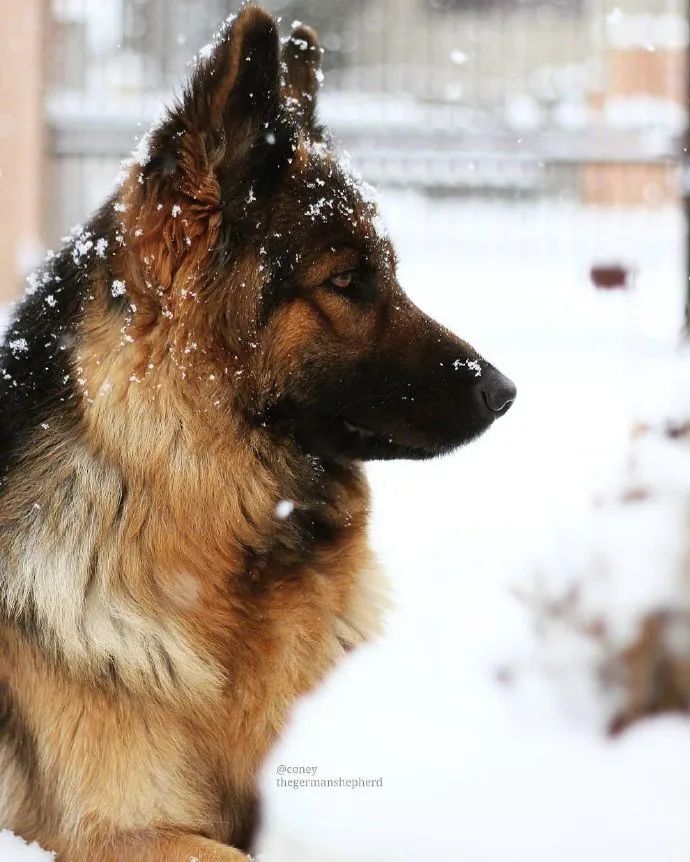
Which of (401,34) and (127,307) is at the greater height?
(401,34)

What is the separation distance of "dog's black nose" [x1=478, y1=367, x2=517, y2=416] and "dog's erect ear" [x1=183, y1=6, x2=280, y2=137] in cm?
88

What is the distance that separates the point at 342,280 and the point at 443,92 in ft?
18.9

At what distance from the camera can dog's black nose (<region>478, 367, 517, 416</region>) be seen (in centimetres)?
232

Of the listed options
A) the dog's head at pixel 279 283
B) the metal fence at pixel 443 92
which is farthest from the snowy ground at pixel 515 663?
the metal fence at pixel 443 92

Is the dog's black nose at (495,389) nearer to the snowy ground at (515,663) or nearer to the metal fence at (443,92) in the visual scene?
the snowy ground at (515,663)

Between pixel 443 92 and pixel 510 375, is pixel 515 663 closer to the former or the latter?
pixel 510 375

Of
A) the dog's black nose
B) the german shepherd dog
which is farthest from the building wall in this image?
the dog's black nose

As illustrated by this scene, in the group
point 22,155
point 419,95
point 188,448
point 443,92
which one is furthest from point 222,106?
point 443,92

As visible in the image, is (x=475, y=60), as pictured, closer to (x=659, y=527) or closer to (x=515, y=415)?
(x=515, y=415)

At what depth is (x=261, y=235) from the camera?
2152 mm

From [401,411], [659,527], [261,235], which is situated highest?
[261,235]

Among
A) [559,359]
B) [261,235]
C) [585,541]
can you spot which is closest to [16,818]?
[261,235]

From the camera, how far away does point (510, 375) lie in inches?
192

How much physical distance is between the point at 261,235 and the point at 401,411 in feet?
1.93
